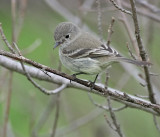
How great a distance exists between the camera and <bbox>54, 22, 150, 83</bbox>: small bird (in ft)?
10.8

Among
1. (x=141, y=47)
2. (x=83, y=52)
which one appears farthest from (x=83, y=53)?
(x=141, y=47)

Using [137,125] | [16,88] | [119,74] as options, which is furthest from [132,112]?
[16,88]

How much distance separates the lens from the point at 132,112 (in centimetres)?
583

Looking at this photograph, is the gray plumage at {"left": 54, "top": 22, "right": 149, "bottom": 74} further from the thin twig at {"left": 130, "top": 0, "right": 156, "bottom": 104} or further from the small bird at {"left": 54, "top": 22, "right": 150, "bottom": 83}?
the thin twig at {"left": 130, "top": 0, "right": 156, "bottom": 104}

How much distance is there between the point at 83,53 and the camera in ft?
11.3

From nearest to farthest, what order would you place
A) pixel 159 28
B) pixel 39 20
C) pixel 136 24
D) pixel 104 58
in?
pixel 136 24, pixel 104 58, pixel 159 28, pixel 39 20

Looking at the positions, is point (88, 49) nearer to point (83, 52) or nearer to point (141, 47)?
point (83, 52)

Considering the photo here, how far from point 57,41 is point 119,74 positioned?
72.3 inches

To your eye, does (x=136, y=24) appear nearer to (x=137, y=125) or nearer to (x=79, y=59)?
(x=79, y=59)

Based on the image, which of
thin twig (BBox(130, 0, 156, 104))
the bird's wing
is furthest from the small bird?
thin twig (BBox(130, 0, 156, 104))

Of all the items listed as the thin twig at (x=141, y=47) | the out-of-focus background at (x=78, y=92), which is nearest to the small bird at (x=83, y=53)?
the thin twig at (x=141, y=47)

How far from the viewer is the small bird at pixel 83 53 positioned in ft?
10.8

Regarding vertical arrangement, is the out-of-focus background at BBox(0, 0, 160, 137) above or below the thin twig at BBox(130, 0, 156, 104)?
above

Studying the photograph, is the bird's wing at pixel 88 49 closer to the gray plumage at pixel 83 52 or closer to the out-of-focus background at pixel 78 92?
the gray plumage at pixel 83 52
